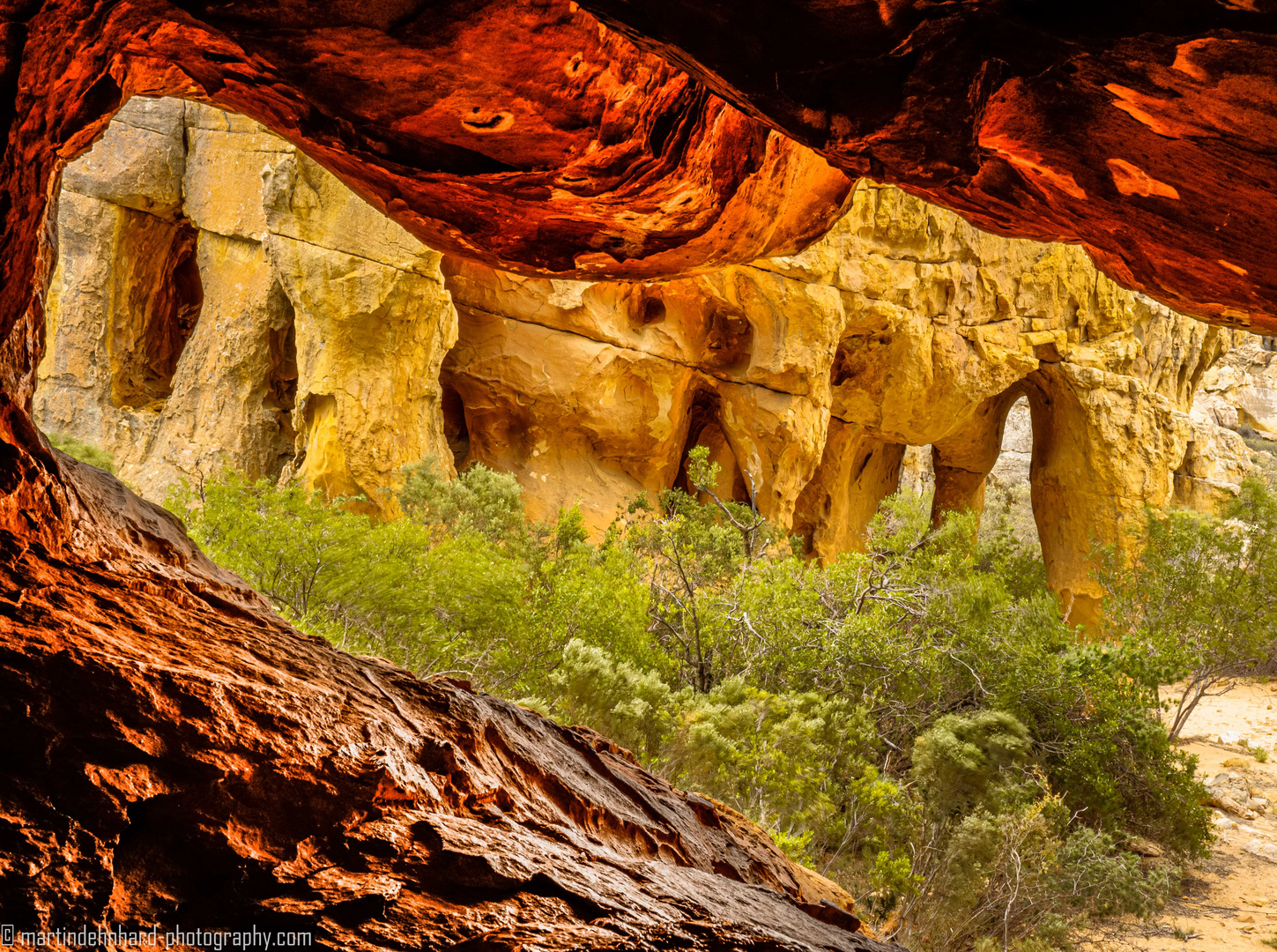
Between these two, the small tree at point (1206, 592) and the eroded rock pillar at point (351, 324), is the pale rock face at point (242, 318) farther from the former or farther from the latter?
the small tree at point (1206, 592)

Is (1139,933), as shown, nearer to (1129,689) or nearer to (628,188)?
(1129,689)

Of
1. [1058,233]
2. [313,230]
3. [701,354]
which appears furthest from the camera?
[701,354]

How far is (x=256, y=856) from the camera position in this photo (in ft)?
6.53

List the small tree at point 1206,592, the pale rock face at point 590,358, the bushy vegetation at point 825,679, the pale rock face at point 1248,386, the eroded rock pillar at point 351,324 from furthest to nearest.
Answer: the pale rock face at point 1248,386, the small tree at point 1206,592, the pale rock face at point 590,358, the eroded rock pillar at point 351,324, the bushy vegetation at point 825,679

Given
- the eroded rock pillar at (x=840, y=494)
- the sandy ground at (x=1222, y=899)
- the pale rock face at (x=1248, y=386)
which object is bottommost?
the sandy ground at (x=1222, y=899)

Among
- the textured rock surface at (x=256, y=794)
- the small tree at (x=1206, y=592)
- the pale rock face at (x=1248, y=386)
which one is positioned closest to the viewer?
the textured rock surface at (x=256, y=794)

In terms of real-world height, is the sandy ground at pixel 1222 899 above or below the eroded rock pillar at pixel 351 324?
below

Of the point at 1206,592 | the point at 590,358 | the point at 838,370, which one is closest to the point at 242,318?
the point at 590,358

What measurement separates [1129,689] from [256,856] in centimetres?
958

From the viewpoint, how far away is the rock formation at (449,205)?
192 cm

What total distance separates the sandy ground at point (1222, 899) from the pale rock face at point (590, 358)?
3.76m

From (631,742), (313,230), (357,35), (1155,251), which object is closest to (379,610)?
(631,742)

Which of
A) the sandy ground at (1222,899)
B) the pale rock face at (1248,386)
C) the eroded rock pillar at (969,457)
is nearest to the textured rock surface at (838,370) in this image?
the eroded rock pillar at (969,457)

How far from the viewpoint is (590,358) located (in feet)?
43.6
